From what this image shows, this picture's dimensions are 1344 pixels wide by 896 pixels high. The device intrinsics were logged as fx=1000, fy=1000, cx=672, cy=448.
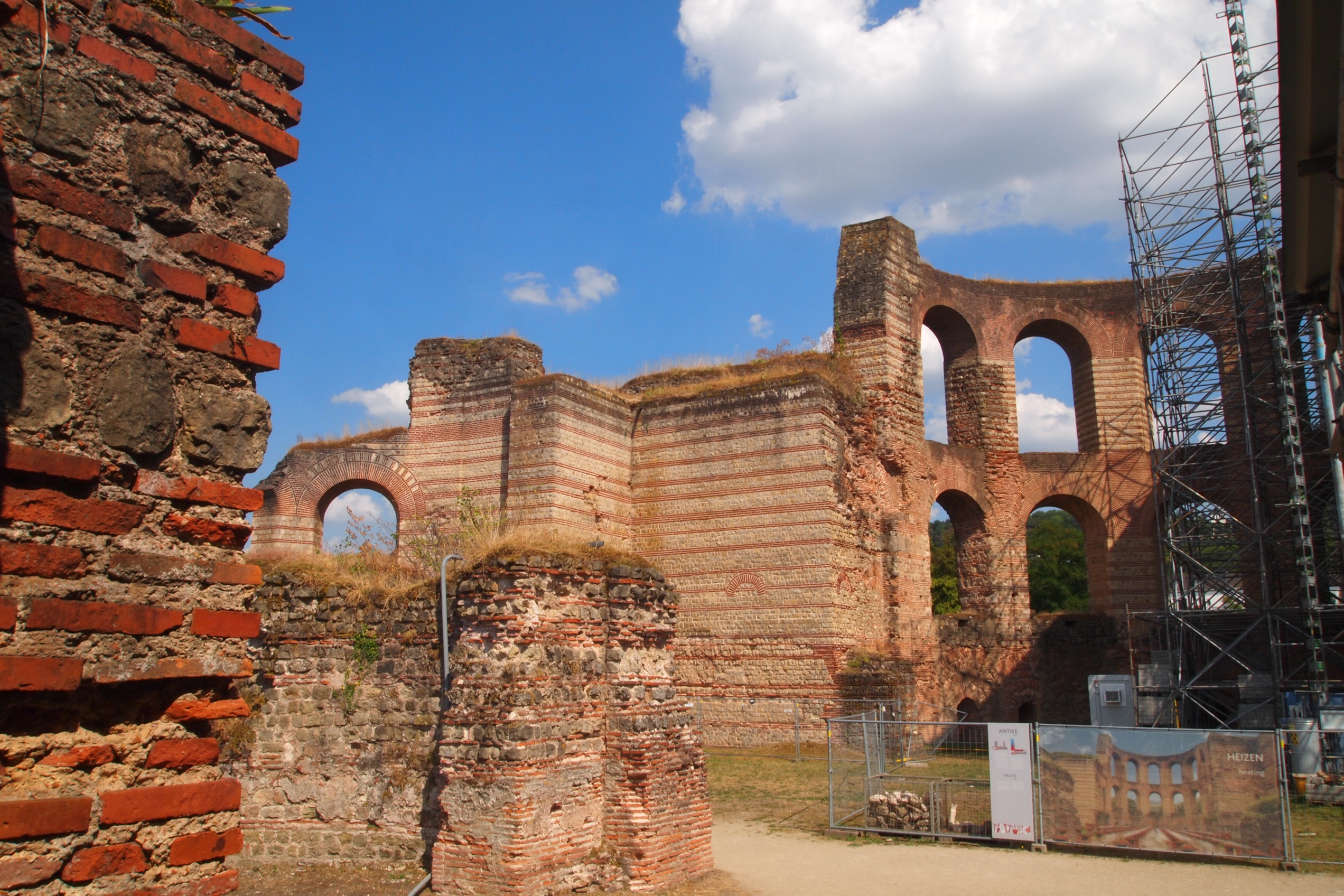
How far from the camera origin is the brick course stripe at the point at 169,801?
10.3 ft

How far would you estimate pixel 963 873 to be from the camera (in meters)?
9.27

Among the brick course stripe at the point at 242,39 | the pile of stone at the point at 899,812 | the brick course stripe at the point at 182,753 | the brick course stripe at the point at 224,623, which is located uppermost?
the brick course stripe at the point at 242,39

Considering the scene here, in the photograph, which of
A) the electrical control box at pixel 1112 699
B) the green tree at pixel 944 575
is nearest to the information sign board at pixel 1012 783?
the electrical control box at pixel 1112 699

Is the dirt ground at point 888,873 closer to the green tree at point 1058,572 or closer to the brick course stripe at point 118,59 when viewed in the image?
the brick course stripe at point 118,59

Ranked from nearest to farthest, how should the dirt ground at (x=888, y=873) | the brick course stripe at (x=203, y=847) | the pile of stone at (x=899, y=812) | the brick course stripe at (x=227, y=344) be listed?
the brick course stripe at (x=203, y=847) → the brick course stripe at (x=227, y=344) → the dirt ground at (x=888, y=873) → the pile of stone at (x=899, y=812)

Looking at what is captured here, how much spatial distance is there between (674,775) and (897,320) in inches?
558

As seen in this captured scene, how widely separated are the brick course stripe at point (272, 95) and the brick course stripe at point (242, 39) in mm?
81

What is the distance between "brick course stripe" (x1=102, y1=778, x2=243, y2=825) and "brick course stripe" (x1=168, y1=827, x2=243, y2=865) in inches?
2.9

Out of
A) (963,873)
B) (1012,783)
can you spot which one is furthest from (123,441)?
(1012,783)

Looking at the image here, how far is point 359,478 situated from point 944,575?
91.3 feet

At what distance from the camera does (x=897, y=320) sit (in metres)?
20.8

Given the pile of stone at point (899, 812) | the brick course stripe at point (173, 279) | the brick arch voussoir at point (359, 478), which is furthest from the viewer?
the brick arch voussoir at point (359, 478)

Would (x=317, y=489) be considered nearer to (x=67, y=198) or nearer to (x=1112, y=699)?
(x=1112, y=699)

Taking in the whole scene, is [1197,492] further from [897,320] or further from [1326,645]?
[897,320]
